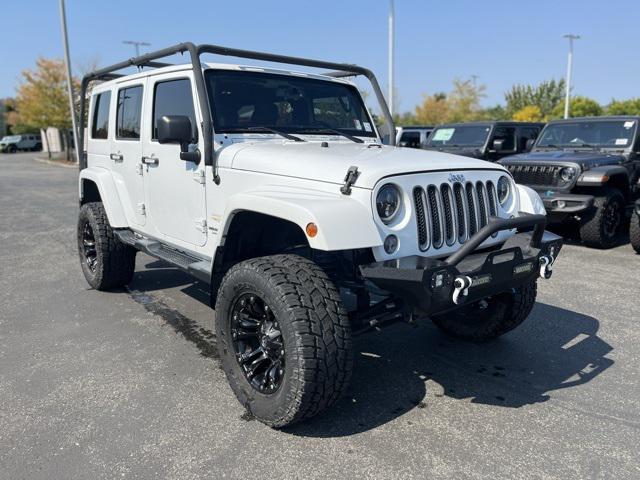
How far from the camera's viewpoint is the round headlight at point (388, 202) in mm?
2873

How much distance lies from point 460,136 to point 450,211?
9305mm

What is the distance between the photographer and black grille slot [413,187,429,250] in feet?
9.76

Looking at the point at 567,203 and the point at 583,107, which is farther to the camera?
the point at 583,107

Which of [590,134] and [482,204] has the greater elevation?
[590,134]

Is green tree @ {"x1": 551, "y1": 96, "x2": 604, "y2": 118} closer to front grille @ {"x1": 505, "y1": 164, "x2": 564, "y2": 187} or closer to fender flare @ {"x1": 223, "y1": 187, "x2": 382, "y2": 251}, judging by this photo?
front grille @ {"x1": 505, "y1": 164, "x2": 564, "y2": 187}

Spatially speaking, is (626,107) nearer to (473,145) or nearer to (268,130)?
(473,145)

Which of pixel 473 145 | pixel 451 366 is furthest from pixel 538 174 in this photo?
pixel 451 366

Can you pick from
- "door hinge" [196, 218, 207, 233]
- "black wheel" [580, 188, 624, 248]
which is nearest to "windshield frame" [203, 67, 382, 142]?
"door hinge" [196, 218, 207, 233]

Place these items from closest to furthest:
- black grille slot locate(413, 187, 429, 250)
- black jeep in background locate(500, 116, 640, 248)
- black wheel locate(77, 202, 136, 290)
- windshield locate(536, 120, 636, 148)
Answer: black grille slot locate(413, 187, 429, 250), black wheel locate(77, 202, 136, 290), black jeep in background locate(500, 116, 640, 248), windshield locate(536, 120, 636, 148)

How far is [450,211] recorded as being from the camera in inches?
123

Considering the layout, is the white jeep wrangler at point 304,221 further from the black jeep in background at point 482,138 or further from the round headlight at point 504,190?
the black jeep in background at point 482,138

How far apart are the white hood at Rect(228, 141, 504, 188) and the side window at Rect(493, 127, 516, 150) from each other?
8.81m

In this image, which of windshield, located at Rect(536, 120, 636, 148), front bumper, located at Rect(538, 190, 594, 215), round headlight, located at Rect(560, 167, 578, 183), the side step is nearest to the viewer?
the side step

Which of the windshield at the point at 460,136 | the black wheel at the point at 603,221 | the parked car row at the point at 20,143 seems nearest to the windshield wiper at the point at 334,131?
the black wheel at the point at 603,221
